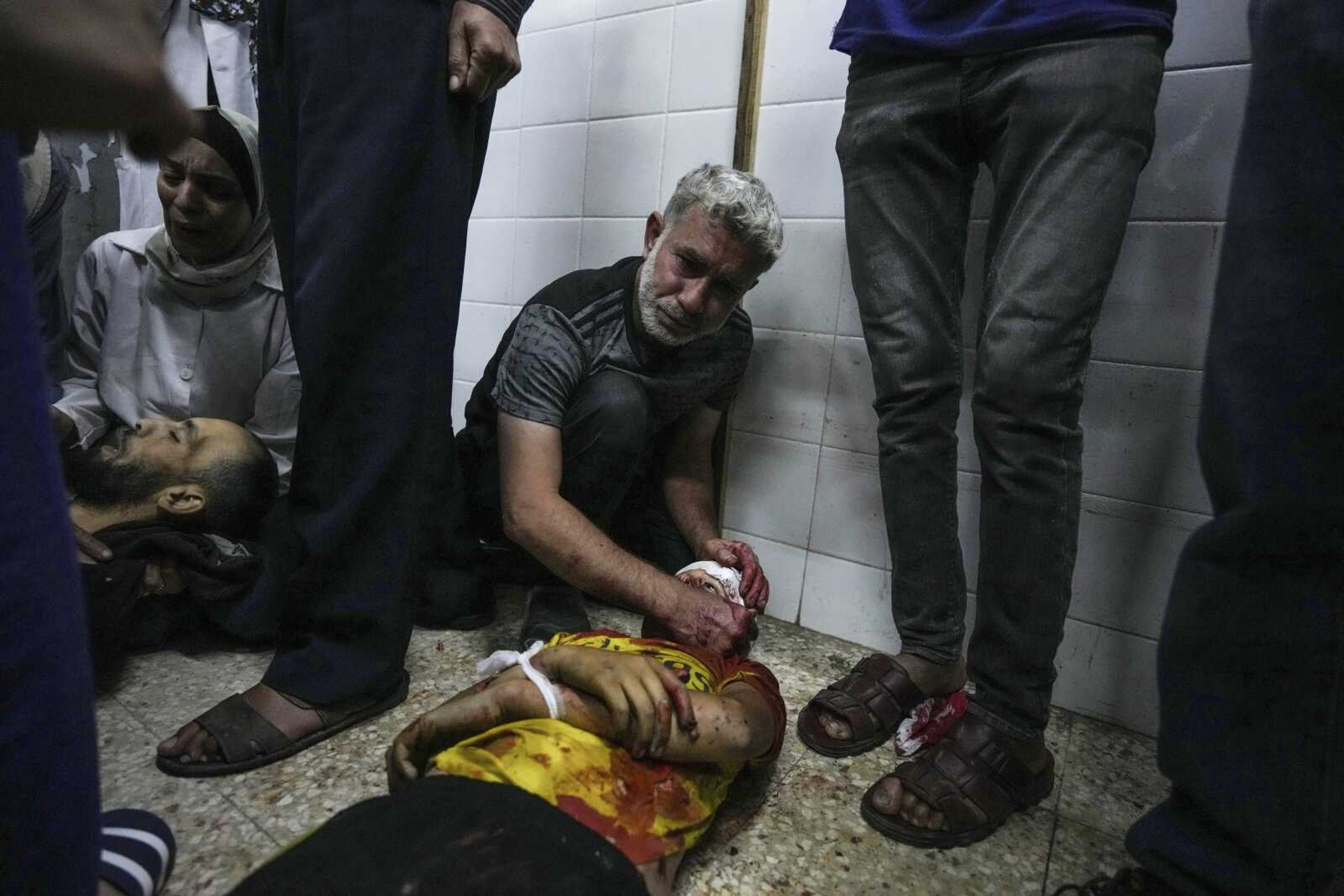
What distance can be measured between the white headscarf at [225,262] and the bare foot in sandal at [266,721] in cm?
89

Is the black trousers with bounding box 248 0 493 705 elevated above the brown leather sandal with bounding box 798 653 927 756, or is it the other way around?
the black trousers with bounding box 248 0 493 705

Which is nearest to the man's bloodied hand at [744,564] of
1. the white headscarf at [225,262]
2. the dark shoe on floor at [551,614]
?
the dark shoe on floor at [551,614]

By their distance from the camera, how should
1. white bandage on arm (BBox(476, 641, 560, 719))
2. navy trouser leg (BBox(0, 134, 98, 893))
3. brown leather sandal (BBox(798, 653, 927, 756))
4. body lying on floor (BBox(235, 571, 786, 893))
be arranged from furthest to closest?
brown leather sandal (BBox(798, 653, 927, 756))
white bandage on arm (BBox(476, 641, 560, 719))
body lying on floor (BBox(235, 571, 786, 893))
navy trouser leg (BBox(0, 134, 98, 893))

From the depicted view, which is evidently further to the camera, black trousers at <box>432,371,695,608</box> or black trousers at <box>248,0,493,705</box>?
black trousers at <box>432,371,695,608</box>

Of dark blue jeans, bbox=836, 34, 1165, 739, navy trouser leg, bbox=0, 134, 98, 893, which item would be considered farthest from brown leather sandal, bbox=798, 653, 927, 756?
navy trouser leg, bbox=0, 134, 98, 893

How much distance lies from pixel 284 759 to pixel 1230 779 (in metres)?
0.98

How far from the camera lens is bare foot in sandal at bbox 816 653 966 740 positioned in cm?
104

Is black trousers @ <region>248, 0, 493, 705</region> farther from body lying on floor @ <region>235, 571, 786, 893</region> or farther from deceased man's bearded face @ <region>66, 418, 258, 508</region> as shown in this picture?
deceased man's bearded face @ <region>66, 418, 258, 508</region>

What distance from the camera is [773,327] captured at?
1.45 m

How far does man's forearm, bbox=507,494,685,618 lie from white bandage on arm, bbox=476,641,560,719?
201 millimetres

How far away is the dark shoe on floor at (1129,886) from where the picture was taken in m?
0.65

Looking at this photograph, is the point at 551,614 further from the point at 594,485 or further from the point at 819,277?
the point at 819,277

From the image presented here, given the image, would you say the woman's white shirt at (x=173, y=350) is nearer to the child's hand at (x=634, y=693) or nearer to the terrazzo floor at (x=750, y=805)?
the terrazzo floor at (x=750, y=805)

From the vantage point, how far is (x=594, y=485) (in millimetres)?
1300
